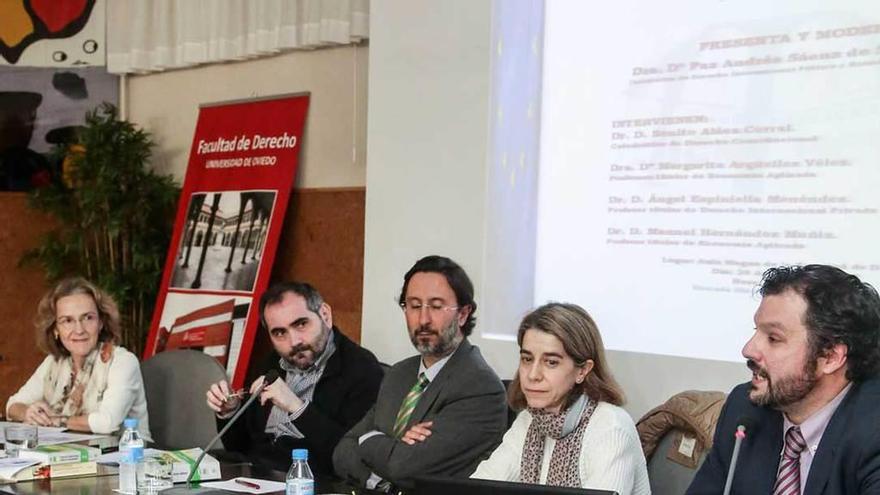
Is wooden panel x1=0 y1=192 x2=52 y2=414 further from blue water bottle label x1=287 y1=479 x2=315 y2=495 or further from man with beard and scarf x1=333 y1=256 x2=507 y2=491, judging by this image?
blue water bottle label x1=287 y1=479 x2=315 y2=495

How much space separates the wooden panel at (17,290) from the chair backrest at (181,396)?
99.6 inches

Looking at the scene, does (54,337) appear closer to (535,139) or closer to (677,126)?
(535,139)

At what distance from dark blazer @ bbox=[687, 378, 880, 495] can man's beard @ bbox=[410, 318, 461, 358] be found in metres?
1.12

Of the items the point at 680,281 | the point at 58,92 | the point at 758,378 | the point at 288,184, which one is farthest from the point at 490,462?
the point at 58,92

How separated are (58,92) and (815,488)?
222 inches

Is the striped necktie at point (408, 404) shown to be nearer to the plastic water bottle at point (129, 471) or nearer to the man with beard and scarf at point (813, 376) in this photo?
the plastic water bottle at point (129, 471)

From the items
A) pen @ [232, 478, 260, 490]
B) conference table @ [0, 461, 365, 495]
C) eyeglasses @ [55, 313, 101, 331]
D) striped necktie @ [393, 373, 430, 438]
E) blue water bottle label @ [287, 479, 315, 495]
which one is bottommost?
conference table @ [0, 461, 365, 495]

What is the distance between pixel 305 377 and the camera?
3.78 metres

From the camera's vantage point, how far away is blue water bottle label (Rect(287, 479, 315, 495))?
2682 millimetres

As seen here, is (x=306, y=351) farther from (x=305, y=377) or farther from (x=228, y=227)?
(x=228, y=227)

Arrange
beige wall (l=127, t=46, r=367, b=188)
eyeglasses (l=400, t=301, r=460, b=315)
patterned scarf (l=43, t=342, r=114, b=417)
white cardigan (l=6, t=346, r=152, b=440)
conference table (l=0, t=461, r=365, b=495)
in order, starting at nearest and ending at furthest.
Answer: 1. conference table (l=0, t=461, r=365, b=495)
2. eyeglasses (l=400, t=301, r=460, b=315)
3. white cardigan (l=6, t=346, r=152, b=440)
4. patterned scarf (l=43, t=342, r=114, b=417)
5. beige wall (l=127, t=46, r=367, b=188)

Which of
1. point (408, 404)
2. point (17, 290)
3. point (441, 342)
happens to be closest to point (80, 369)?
point (408, 404)

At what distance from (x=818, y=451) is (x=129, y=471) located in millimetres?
1679

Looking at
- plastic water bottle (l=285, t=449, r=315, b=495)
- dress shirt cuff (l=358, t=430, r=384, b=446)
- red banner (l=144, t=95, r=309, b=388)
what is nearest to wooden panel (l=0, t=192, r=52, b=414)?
A: red banner (l=144, t=95, r=309, b=388)
